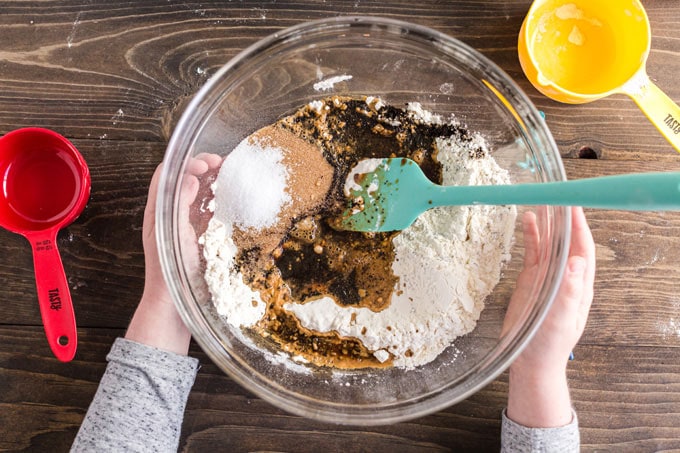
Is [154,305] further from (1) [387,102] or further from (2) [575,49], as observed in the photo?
(2) [575,49]

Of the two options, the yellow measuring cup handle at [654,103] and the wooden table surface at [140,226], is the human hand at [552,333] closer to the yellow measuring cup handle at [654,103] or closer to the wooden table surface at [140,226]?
the wooden table surface at [140,226]

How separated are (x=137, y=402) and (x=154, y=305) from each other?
0.61 feet

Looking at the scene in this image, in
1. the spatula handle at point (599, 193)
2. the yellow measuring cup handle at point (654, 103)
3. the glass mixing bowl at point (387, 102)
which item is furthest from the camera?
the yellow measuring cup handle at point (654, 103)

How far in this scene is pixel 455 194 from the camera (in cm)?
88

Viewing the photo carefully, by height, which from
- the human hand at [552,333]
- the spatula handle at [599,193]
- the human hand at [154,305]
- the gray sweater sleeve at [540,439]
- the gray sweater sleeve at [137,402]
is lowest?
the gray sweater sleeve at [540,439]

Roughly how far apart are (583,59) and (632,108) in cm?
14

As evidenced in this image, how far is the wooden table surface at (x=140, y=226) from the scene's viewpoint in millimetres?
1074

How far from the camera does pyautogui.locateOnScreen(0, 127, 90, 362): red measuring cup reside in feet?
3.41

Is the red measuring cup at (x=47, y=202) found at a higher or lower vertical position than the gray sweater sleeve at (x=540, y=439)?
higher

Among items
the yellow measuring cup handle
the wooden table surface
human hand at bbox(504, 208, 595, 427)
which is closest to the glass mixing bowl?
human hand at bbox(504, 208, 595, 427)

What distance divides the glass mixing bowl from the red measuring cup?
0.91 feet

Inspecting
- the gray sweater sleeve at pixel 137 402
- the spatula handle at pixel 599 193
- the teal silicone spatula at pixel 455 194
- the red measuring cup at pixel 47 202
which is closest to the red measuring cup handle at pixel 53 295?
the red measuring cup at pixel 47 202

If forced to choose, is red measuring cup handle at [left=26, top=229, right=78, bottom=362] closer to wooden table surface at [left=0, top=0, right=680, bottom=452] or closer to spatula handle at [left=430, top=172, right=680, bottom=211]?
wooden table surface at [left=0, top=0, right=680, bottom=452]

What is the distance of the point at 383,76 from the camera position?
104 cm
